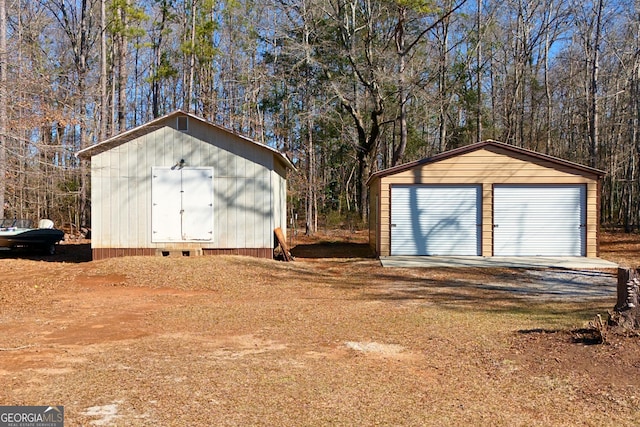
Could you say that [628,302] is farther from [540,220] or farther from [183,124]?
[183,124]

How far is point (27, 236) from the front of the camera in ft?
50.6

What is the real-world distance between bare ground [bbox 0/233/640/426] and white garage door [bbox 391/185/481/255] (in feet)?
14.3

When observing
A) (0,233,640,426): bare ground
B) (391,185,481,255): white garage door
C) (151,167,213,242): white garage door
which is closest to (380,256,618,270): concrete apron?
(391,185,481,255): white garage door

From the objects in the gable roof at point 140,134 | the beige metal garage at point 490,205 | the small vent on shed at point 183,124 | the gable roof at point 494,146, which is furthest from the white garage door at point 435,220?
the small vent on shed at point 183,124

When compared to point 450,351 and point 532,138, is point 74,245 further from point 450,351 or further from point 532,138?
point 532,138

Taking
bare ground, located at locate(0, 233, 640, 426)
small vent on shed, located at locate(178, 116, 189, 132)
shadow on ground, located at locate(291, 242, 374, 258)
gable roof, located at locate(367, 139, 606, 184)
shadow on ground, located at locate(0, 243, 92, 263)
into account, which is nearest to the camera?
bare ground, located at locate(0, 233, 640, 426)

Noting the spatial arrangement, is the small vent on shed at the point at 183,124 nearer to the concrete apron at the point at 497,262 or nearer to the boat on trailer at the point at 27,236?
the boat on trailer at the point at 27,236

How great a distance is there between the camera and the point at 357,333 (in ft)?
21.2

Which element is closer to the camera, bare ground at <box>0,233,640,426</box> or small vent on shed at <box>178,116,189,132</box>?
bare ground at <box>0,233,640,426</box>

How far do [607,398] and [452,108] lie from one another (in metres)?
29.3

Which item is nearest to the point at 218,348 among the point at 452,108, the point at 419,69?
the point at 419,69

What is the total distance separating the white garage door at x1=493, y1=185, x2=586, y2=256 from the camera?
14.8 meters

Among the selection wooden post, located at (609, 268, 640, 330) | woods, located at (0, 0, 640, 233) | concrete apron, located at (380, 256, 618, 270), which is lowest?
concrete apron, located at (380, 256, 618, 270)

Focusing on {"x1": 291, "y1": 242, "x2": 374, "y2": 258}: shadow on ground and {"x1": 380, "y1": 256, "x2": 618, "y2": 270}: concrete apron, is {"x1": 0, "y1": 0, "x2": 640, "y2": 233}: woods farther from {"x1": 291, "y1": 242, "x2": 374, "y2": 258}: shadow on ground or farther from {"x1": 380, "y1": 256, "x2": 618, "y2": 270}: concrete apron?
{"x1": 380, "y1": 256, "x2": 618, "y2": 270}: concrete apron
